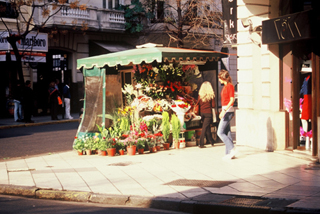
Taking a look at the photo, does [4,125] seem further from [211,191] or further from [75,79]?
[211,191]

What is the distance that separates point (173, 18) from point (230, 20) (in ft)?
53.0

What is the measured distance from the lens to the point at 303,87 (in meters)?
10.9

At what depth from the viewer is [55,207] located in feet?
22.6

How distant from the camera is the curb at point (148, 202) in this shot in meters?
6.18

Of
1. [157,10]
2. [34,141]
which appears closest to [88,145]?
[34,141]

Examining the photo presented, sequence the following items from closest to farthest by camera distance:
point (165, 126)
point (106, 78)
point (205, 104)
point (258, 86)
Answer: point (258, 86)
point (165, 126)
point (205, 104)
point (106, 78)

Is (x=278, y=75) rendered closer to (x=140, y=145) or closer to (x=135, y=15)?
(x=140, y=145)

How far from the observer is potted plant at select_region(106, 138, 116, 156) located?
11641 mm

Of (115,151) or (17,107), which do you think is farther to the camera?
(17,107)

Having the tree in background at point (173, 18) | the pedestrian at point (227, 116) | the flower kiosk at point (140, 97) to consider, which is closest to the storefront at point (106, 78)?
the flower kiosk at point (140, 97)

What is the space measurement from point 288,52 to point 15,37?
541 inches

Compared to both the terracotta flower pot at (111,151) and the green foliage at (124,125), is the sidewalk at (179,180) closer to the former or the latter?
the terracotta flower pot at (111,151)

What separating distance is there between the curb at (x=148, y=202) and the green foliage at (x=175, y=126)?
5.46m

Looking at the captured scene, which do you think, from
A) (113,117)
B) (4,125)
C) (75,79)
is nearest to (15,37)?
(4,125)
